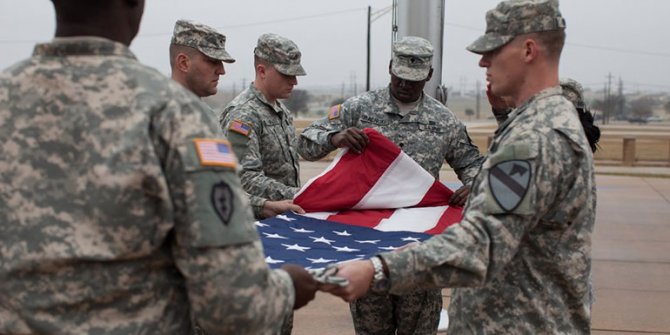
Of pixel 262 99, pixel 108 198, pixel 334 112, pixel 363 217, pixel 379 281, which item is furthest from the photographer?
pixel 334 112

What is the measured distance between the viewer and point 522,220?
2434 millimetres

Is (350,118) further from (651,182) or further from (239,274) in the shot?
(651,182)

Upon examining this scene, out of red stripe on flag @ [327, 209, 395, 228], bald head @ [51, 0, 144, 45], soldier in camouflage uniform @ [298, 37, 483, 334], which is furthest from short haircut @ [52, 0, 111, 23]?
soldier in camouflage uniform @ [298, 37, 483, 334]

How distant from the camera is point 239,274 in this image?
1780 millimetres

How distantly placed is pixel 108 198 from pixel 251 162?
9.37 ft

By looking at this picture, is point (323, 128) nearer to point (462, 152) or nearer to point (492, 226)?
point (462, 152)

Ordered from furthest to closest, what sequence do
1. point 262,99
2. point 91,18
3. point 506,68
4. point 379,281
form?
1. point 262,99
2. point 506,68
3. point 379,281
4. point 91,18

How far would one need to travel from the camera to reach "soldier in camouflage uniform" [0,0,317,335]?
5.71 feet

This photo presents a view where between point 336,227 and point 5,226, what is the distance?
243 cm

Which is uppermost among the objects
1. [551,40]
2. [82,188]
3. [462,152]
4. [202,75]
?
[551,40]

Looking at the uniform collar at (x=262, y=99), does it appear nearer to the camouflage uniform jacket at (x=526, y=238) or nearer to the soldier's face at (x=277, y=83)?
the soldier's face at (x=277, y=83)

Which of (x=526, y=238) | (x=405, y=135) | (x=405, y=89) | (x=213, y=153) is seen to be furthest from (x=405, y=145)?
(x=213, y=153)

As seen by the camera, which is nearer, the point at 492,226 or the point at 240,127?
the point at 492,226

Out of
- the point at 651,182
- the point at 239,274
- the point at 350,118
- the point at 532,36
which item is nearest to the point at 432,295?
the point at 350,118
